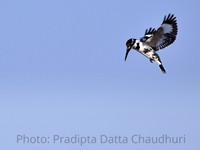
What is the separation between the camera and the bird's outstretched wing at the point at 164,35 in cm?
1940

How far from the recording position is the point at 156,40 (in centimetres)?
1956

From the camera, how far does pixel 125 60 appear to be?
17.6 metres

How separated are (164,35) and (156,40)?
1.21 ft

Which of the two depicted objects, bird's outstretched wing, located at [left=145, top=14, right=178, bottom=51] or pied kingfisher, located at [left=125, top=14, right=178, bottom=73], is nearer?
pied kingfisher, located at [left=125, top=14, right=178, bottom=73]

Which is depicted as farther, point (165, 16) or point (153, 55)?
point (165, 16)

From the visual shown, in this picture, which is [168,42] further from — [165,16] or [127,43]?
[127,43]

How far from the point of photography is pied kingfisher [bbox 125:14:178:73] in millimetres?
17989

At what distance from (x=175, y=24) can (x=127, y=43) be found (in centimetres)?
306

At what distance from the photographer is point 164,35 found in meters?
19.7

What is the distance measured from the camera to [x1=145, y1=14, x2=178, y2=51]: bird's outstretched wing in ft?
63.6

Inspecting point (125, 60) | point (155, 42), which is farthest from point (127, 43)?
point (155, 42)

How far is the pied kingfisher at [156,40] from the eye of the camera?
18.0 m

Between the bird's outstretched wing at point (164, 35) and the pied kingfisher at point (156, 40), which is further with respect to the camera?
the bird's outstretched wing at point (164, 35)

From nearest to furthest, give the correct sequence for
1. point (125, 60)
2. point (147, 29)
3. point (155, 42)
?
point (125, 60), point (155, 42), point (147, 29)
